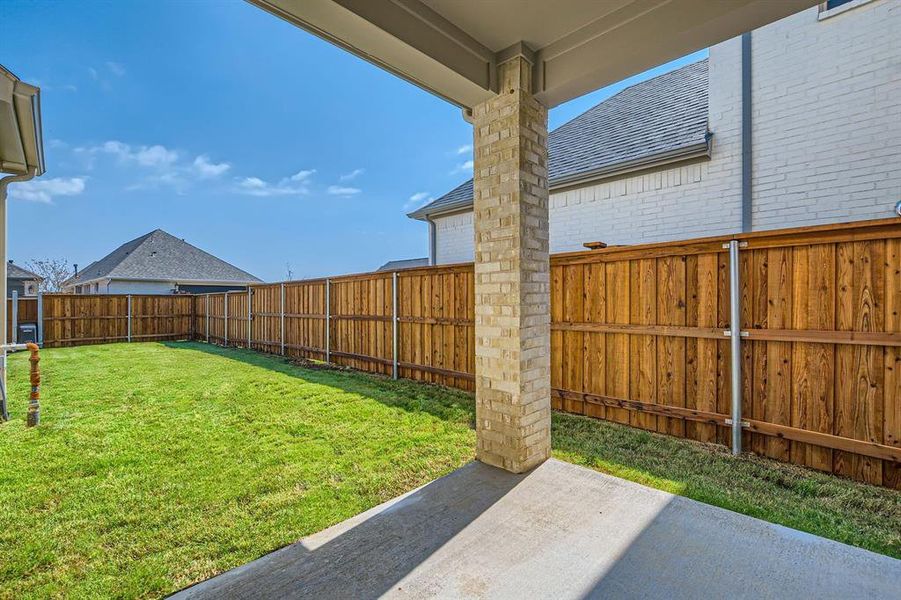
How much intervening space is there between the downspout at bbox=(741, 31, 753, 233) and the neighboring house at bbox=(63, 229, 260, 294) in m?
20.1

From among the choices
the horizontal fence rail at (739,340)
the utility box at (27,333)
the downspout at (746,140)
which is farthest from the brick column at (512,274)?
the utility box at (27,333)

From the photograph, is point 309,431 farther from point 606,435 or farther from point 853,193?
point 853,193

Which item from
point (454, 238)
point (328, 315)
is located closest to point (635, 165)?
point (454, 238)

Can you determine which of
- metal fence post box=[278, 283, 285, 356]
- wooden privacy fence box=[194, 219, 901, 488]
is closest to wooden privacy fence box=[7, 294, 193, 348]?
metal fence post box=[278, 283, 285, 356]

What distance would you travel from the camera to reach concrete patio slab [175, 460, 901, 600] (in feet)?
6.25

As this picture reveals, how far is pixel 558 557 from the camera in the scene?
215 centimetres

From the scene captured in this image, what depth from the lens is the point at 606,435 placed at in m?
4.00

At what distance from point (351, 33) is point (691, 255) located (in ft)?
11.0

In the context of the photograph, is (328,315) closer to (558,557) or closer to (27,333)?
(558,557)

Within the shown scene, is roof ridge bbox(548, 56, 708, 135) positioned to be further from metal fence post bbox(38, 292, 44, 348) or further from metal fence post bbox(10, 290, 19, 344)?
metal fence post bbox(38, 292, 44, 348)

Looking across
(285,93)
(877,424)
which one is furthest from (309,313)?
(285,93)

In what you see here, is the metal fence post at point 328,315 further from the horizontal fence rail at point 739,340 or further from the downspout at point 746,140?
the downspout at point 746,140

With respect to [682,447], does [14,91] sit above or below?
above

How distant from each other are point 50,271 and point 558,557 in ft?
131
